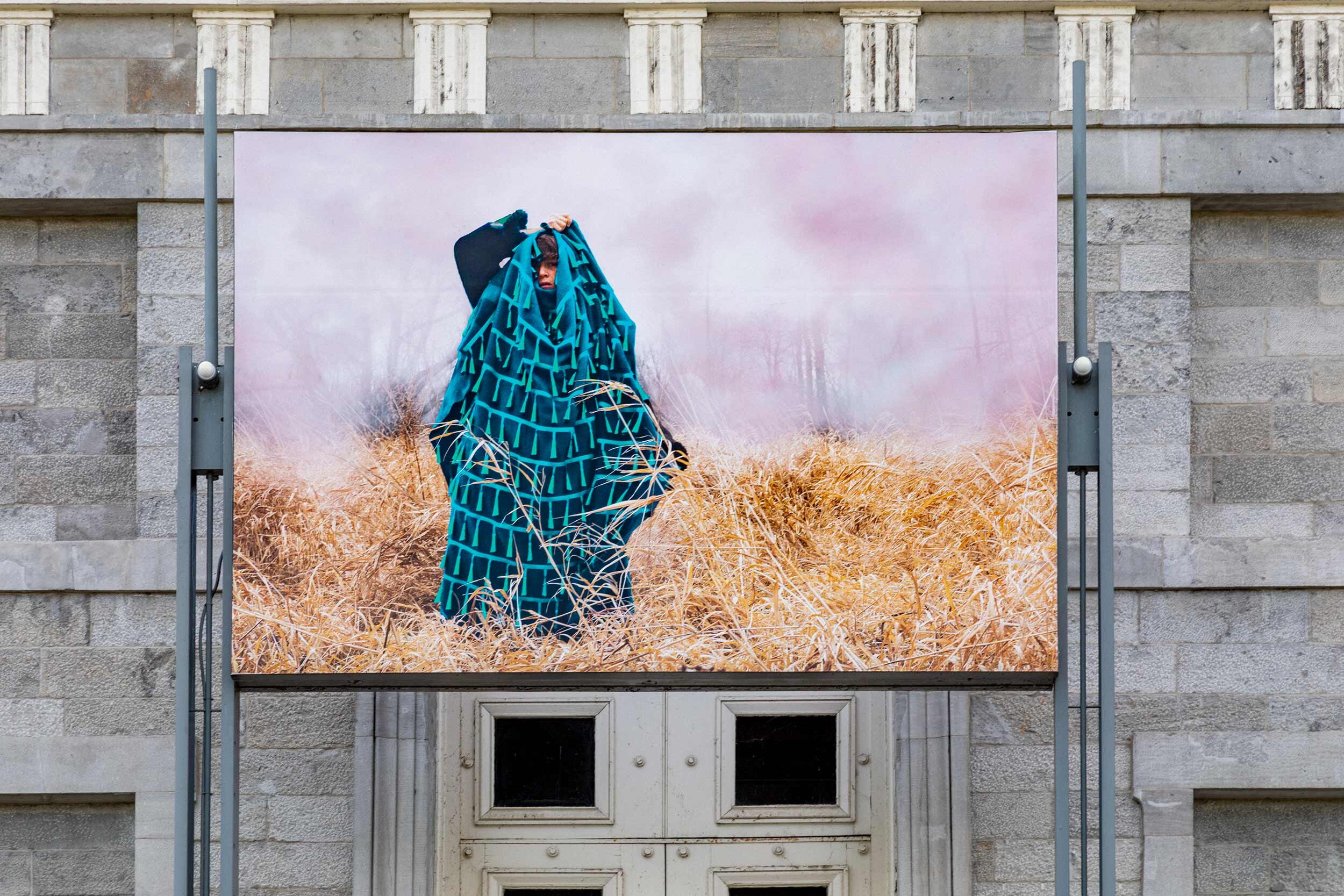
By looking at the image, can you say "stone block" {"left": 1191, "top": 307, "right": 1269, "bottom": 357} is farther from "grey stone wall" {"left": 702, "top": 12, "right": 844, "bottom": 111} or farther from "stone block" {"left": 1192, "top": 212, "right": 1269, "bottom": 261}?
"grey stone wall" {"left": 702, "top": 12, "right": 844, "bottom": 111}

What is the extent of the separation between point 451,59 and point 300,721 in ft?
10.4

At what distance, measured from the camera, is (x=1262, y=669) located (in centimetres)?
533

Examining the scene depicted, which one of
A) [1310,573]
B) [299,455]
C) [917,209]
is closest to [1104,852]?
[1310,573]

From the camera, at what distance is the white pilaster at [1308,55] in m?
5.37

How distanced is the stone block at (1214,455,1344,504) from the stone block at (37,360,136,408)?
17.3 ft

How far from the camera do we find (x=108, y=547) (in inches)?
209

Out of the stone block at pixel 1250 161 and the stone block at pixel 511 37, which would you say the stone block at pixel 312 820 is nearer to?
the stone block at pixel 511 37

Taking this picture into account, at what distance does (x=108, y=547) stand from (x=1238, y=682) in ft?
17.2

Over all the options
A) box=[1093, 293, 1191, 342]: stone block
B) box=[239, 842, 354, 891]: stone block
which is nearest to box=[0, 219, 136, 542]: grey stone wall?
box=[239, 842, 354, 891]: stone block

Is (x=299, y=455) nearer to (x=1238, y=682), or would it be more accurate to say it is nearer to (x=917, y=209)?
(x=917, y=209)

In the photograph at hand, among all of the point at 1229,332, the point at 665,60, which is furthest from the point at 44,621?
the point at 1229,332

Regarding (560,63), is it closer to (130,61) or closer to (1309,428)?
(130,61)

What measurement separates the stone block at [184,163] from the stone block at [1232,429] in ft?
15.5

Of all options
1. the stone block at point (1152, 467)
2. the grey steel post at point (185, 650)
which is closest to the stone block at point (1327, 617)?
the stone block at point (1152, 467)
